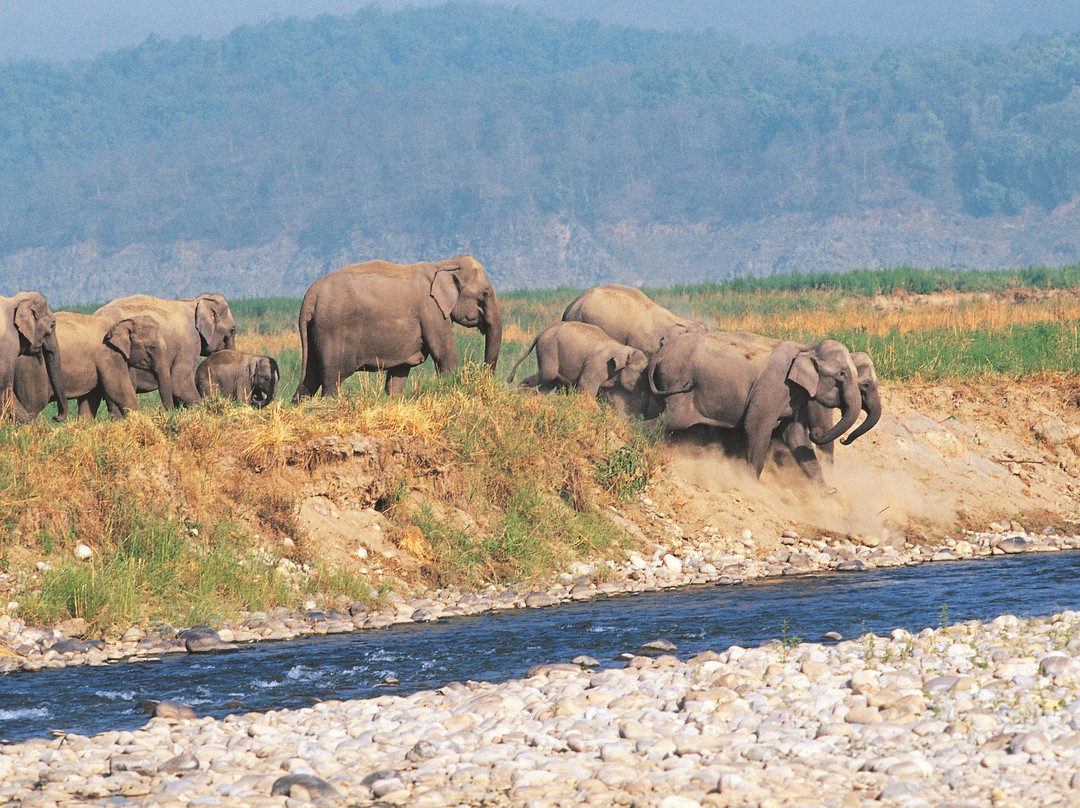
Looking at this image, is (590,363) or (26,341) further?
(590,363)

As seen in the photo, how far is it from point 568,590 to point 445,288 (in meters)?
5.24

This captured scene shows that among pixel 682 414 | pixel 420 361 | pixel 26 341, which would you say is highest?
pixel 26 341

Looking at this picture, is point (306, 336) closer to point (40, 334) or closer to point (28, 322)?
point (40, 334)

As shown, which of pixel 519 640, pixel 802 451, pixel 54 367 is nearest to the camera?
pixel 519 640

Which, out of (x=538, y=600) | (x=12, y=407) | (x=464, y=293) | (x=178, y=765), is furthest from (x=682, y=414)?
(x=178, y=765)

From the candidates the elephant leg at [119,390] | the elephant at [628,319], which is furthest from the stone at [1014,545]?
the elephant leg at [119,390]

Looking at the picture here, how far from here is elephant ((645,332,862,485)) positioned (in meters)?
17.8

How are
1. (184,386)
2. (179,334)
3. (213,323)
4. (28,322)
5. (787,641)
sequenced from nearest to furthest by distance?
(787,641)
(28,322)
(184,386)
(179,334)
(213,323)

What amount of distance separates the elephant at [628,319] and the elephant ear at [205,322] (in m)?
4.79

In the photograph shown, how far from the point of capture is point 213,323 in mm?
20531

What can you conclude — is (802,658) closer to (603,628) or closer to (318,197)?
(603,628)

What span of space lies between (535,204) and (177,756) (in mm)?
171384

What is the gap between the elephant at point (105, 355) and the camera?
1881cm

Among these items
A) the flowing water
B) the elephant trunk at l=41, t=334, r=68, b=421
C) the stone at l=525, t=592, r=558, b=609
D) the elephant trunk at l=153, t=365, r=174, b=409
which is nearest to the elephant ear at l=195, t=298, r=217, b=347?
the elephant trunk at l=153, t=365, r=174, b=409
